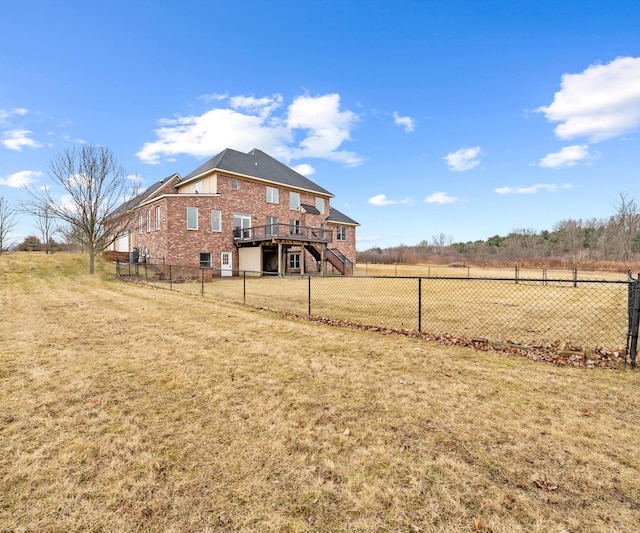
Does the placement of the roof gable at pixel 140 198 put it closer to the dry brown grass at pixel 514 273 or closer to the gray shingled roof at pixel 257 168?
the gray shingled roof at pixel 257 168

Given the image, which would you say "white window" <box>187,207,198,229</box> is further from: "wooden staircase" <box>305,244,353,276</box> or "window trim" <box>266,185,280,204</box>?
"wooden staircase" <box>305,244,353,276</box>

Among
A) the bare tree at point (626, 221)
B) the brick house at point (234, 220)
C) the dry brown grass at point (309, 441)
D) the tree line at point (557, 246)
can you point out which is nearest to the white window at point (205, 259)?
the brick house at point (234, 220)

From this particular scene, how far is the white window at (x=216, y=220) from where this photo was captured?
2348 centimetres

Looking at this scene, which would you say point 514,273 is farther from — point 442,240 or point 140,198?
point 442,240

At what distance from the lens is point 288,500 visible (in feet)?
6.57

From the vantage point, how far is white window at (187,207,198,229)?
22.5 metres

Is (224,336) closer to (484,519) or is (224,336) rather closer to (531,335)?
(484,519)

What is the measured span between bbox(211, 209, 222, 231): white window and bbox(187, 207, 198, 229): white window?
46.6 inches

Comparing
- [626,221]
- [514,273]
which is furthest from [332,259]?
[626,221]

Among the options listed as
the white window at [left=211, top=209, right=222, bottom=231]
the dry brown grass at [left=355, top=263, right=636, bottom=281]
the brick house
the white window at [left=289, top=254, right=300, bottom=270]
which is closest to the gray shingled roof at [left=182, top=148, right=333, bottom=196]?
the brick house

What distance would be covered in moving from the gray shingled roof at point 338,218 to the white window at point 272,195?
6.86 metres

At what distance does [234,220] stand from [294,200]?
6.69 metres

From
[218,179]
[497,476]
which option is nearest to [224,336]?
[497,476]

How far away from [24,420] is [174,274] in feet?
61.1
